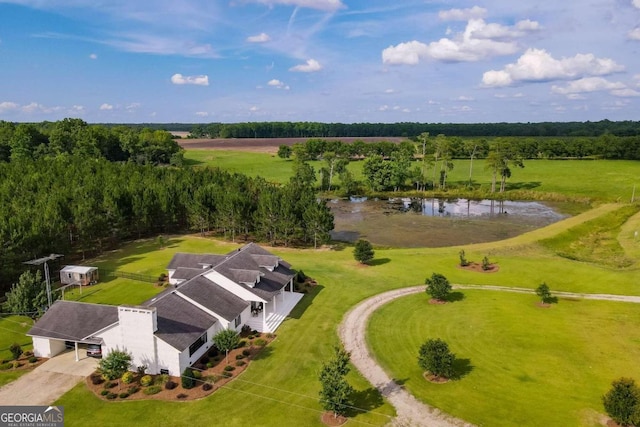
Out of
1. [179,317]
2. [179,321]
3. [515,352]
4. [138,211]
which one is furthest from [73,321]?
[138,211]

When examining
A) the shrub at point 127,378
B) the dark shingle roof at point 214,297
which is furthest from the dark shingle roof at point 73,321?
the dark shingle roof at point 214,297

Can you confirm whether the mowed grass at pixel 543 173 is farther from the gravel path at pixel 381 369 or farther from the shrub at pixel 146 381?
the shrub at pixel 146 381

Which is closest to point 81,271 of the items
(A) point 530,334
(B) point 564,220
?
(A) point 530,334

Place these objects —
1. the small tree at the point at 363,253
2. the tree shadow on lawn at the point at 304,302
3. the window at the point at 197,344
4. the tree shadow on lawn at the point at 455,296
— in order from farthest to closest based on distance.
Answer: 1. the small tree at the point at 363,253
2. the tree shadow on lawn at the point at 455,296
3. the tree shadow on lawn at the point at 304,302
4. the window at the point at 197,344

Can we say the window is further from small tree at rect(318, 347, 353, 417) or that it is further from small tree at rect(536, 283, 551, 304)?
small tree at rect(536, 283, 551, 304)

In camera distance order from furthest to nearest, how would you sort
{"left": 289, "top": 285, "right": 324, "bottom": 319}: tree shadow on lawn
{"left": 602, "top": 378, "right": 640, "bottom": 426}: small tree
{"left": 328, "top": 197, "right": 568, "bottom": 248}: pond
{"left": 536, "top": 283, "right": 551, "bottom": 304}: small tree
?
{"left": 328, "top": 197, "right": 568, "bottom": 248}: pond → {"left": 536, "top": 283, "right": 551, "bottom": 304}: small tree → {"left": 289, "top": 285, "right": 324, "bottom": 319}: tree shadow on lawn → {"left": 602, "top": 378, "right": 640, "bottom": 426}: small tree

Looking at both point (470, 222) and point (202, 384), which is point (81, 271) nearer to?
point (202, 384)

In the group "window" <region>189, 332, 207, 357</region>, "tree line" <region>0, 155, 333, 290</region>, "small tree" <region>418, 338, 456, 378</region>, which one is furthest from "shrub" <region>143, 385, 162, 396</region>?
"tree line" <region>0, 155, 333, 290</region>

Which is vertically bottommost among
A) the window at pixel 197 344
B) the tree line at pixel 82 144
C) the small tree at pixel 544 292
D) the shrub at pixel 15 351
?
the shrub at pixel 15 351
